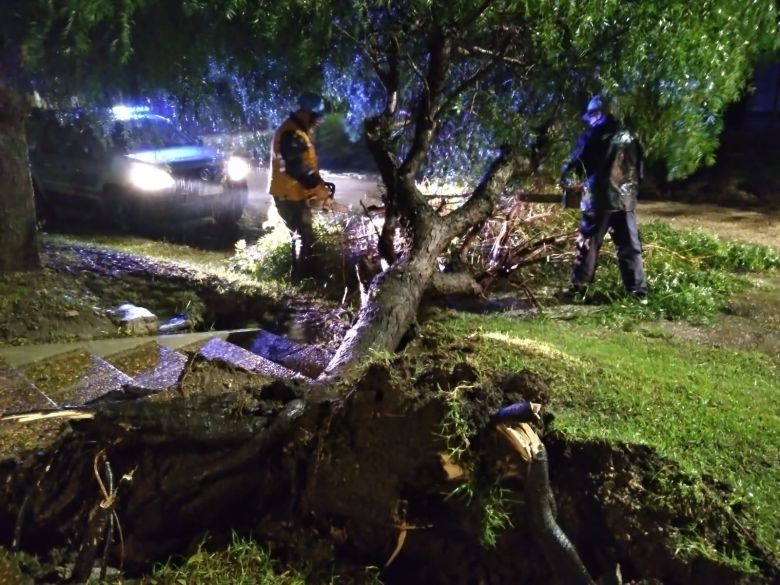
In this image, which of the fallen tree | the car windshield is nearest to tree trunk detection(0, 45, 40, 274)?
the fallen tree

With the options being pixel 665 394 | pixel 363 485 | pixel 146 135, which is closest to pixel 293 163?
pixel 146 135

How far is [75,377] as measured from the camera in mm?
4871

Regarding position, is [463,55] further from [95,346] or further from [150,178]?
[150,178]

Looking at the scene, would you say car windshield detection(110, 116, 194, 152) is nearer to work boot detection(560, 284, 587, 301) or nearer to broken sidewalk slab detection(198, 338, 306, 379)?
broken sidewalk slab detection(198, 338, 306, 379)

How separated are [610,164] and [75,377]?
15.4 ft

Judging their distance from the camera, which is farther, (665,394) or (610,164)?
(610,164)

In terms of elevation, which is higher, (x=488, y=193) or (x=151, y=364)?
(x=488, y=193)

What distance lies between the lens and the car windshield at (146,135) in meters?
9.22

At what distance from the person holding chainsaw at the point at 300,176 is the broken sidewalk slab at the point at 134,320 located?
2.09 meters

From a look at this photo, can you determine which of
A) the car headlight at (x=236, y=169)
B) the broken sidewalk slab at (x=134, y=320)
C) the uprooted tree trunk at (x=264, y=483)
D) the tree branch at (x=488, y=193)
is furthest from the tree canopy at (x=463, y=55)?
the car headlight at (x=236, y=169)

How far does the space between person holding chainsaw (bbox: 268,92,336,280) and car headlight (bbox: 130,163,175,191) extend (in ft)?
10.7

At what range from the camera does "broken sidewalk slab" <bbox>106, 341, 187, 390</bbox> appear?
16.2 ft

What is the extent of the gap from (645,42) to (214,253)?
244 inches

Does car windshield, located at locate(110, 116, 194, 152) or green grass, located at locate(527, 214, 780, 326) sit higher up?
car windshield, located at locate(110, 116, 194, 152)
